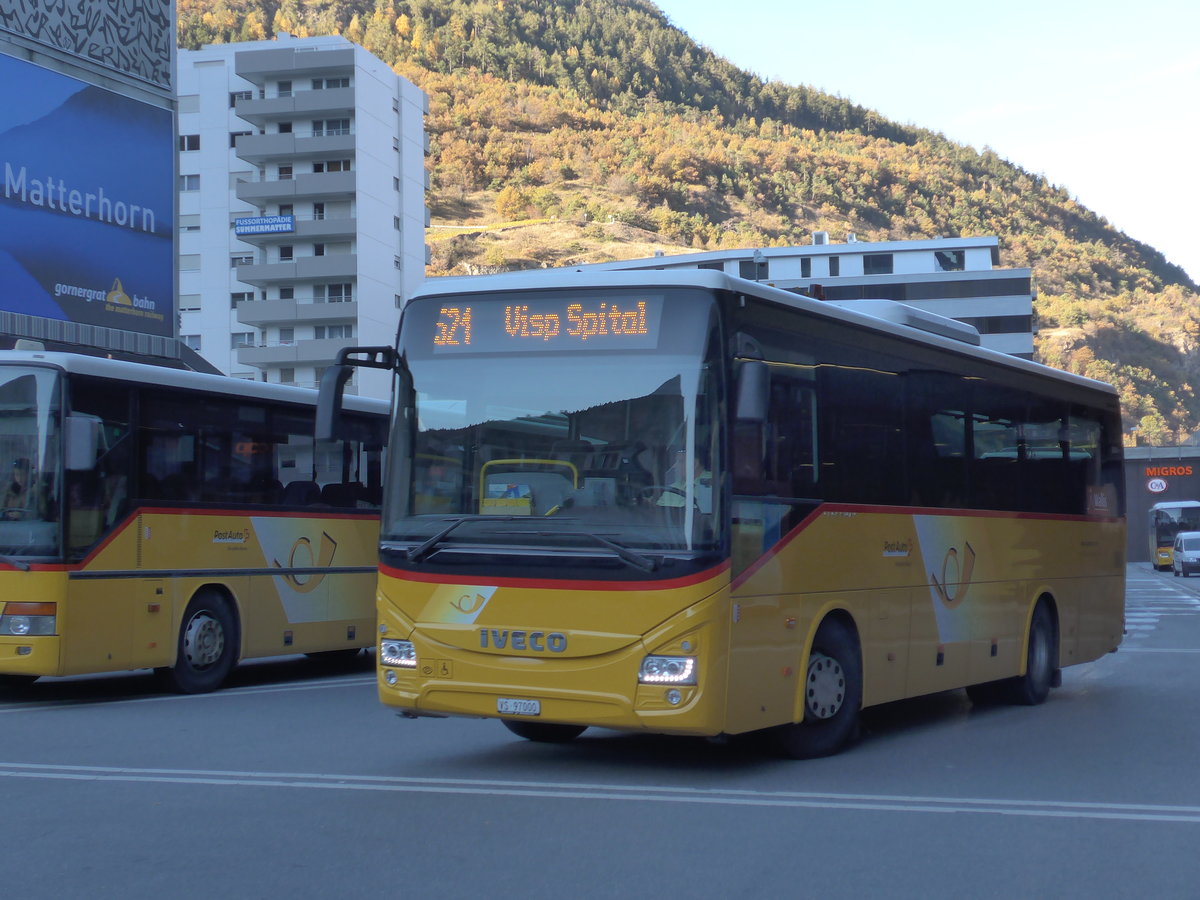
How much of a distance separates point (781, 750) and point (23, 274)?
24195 millimetres

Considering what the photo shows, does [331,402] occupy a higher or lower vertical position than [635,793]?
higher

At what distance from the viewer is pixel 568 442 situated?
8.87 meters

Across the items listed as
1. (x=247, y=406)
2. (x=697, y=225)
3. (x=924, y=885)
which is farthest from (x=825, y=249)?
(x=924, y=885)

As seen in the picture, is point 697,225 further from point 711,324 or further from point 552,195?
point 711,324

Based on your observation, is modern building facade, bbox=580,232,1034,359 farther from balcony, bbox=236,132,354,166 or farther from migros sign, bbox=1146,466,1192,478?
balcony, bbox=236,132,354,166

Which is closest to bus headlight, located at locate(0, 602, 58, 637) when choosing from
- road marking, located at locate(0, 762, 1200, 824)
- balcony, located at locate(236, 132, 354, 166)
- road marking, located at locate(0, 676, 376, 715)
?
road marking, located at locate(0, 676, 376, 715)

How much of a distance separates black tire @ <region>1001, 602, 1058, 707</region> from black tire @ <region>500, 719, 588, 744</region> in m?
4.76

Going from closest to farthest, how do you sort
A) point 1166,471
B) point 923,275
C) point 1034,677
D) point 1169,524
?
1. point 1034,677
2. point 1169,524
3. point 1166,471
4. point 923,275

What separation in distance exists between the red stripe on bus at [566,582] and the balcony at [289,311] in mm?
72697

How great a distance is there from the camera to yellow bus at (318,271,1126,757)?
873 cm

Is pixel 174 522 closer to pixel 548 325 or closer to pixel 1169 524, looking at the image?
pixel 548 325

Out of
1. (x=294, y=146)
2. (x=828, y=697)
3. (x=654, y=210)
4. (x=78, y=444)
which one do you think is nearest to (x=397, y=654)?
(x=828, y=697)

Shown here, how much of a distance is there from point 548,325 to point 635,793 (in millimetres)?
2801

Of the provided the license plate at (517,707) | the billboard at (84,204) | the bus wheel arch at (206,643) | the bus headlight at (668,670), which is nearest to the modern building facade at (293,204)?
the billboard at (84,204)
